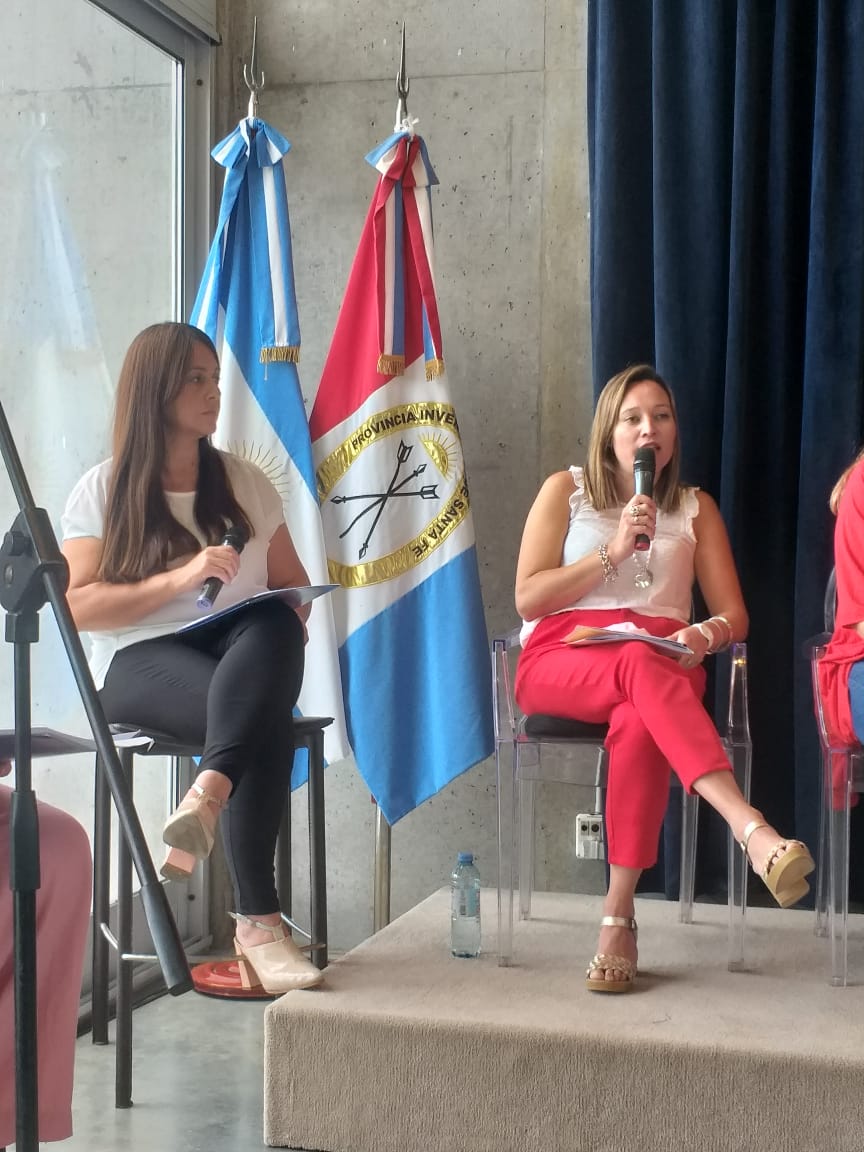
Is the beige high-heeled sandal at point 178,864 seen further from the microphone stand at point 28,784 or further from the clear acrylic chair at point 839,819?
the clear acrylic chair at point 839,819

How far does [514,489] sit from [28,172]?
137 cm

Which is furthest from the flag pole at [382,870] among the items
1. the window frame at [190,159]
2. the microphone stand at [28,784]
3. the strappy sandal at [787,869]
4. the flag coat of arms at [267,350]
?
the microphone stand at [28,784]

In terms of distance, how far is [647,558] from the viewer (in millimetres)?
2750

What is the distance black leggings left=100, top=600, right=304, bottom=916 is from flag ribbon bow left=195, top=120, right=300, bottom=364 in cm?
89

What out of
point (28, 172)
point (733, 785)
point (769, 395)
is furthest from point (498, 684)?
point (28, 172)

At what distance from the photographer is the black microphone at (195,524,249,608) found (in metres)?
2.35

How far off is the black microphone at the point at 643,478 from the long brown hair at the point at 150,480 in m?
0.76

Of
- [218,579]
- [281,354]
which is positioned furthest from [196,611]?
[281,354]

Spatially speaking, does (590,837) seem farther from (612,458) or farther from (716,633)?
(612,458)

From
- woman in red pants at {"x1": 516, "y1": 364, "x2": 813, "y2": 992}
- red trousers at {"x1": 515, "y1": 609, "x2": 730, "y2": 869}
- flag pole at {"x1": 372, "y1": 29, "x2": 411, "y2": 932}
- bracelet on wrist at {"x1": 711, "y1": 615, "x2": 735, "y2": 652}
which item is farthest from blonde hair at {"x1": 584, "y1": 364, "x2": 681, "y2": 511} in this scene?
flag pole at {"x1": 372, "y1": 29, "x2": 411, "y2": 932}

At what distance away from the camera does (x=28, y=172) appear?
107 inches

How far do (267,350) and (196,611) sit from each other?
0.81m

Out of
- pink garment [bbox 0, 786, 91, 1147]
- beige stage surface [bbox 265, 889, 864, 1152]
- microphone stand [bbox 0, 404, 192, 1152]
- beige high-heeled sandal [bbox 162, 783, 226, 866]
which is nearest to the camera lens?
microphone stand [bbox 0, 404, 192, 1152]

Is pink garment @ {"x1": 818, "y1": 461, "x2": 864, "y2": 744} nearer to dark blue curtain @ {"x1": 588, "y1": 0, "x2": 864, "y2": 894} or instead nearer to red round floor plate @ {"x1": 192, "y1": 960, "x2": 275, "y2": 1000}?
dark blue curtain @ {"x1": 588, "y1": 0, "x2": 864, "y2": 894}
